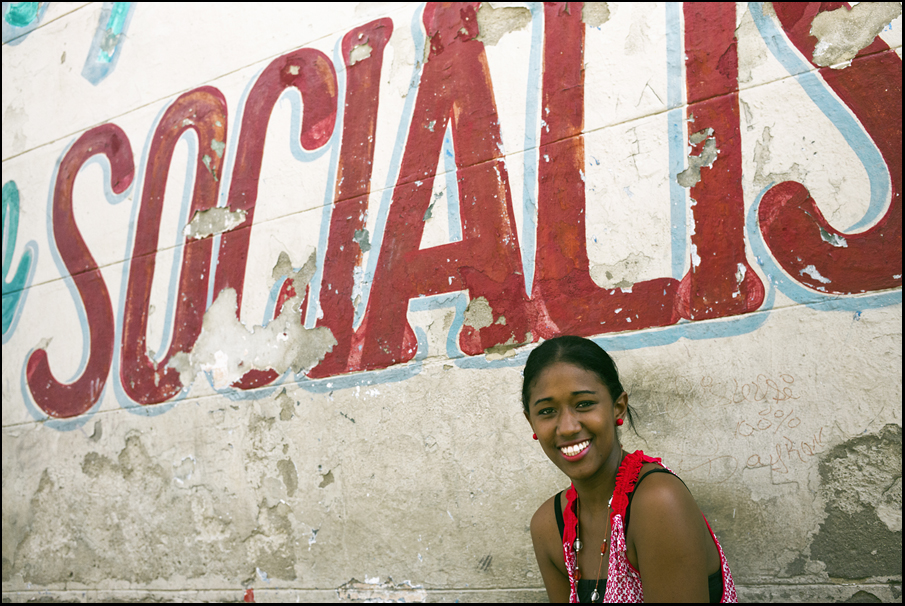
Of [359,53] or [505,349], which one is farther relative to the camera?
[359,53]

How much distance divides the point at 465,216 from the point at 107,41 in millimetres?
2899

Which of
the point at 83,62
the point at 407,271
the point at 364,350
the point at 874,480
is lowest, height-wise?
the point at 874,480

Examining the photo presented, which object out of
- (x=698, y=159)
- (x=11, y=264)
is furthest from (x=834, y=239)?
(x=11, y=264)

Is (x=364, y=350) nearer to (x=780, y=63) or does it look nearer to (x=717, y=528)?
(x=717, y=528)

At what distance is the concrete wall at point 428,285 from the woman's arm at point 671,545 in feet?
2.65

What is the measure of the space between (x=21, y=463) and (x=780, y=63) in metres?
4.41

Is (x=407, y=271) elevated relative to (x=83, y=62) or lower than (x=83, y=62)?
lower

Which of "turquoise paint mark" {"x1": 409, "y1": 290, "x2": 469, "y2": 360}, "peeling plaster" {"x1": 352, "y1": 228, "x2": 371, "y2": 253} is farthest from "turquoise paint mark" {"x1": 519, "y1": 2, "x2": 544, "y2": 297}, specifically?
"peeling plaster" {"x1": 352, "y1": 228, "x2": 371, "y2": 253}

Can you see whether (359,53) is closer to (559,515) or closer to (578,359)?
(578,359)

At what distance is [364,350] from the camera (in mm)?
3207

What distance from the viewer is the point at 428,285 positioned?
3115 mm

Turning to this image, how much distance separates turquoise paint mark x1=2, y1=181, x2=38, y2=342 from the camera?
4.45 meters

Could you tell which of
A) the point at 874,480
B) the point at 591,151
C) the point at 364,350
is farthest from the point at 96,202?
the point at 874,480

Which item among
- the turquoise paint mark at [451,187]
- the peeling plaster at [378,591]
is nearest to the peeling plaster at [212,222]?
the turquoise paint mark at [451,187]
